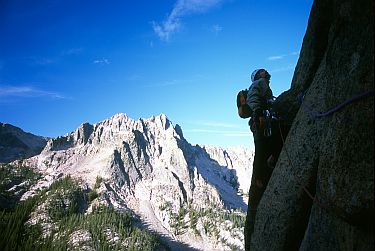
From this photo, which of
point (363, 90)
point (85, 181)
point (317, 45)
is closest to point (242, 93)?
point (317, 45)

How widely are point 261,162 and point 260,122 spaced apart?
5.71 feet

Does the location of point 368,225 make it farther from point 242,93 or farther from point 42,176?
point 42,176

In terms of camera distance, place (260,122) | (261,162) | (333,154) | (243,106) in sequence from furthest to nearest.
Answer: (243,106) < (261,162) < (260,122) < (333,154)

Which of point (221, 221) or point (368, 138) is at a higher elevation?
point (368, 138)

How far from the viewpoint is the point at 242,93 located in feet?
34.9

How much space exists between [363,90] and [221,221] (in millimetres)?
188281

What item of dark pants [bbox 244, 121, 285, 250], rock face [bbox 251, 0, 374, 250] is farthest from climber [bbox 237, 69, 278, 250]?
rock face [bbox 251, 0, 374, 250]

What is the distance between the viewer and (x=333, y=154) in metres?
4.65

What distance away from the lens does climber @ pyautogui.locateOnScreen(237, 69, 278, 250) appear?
30.8ft

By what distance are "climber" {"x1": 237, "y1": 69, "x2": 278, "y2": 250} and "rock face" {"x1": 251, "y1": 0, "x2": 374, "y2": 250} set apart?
4.87 ft

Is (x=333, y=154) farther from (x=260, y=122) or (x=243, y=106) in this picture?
(x=243, y=106)

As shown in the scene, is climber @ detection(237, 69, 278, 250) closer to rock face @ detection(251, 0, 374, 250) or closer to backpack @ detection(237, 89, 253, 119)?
backpack @ detection(237, 89, 253, 119)

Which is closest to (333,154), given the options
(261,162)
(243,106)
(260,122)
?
(260,122)

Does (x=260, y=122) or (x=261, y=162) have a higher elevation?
(x=260, y=122)
